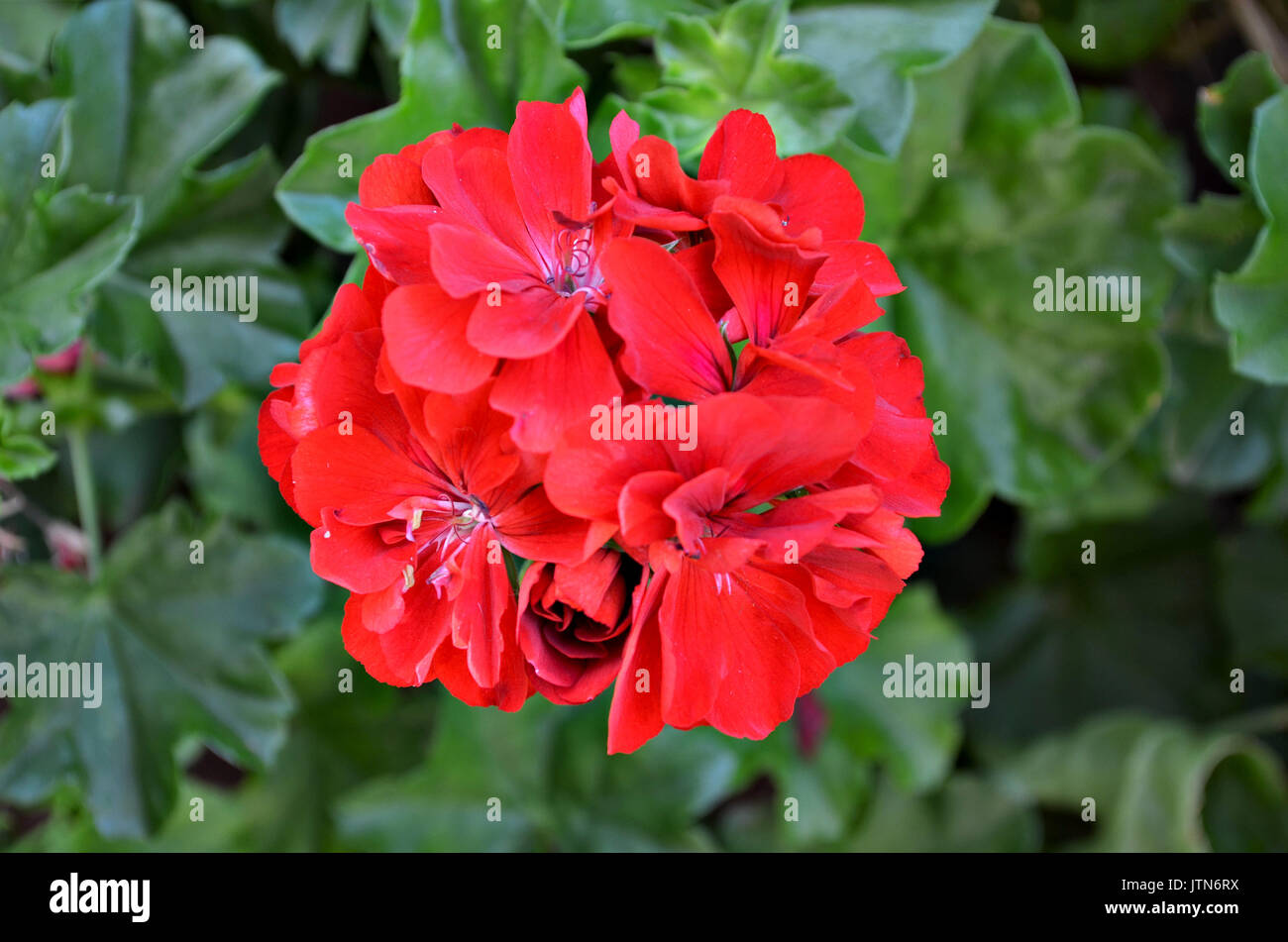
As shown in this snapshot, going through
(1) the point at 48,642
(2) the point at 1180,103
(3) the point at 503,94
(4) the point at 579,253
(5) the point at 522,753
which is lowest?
(5) the point at 522,753

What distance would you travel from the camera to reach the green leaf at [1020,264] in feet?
3.67

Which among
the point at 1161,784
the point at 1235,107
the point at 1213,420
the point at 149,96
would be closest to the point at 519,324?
the point at 149,96

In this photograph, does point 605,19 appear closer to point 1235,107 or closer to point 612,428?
point 612,428

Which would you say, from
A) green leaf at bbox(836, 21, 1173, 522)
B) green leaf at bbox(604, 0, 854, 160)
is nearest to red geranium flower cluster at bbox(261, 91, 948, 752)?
green leaf at bbox(604, 0, 854, 160)

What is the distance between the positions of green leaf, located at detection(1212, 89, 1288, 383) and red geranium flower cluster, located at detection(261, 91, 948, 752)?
1.63ft

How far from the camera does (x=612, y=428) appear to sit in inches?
20.1

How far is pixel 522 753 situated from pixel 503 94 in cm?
87

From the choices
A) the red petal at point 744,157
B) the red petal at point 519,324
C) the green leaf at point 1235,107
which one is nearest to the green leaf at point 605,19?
the red petal at point 744,157

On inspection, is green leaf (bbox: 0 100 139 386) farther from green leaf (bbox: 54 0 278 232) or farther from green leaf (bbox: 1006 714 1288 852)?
green leaf (bbox: 1006 714 1288 852)

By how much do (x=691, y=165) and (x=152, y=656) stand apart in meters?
0.81

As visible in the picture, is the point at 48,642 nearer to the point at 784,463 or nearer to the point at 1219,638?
the point at 784,463

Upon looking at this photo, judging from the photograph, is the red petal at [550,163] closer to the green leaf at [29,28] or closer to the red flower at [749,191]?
the red flower at [749,191]

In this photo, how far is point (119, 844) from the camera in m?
1.30
